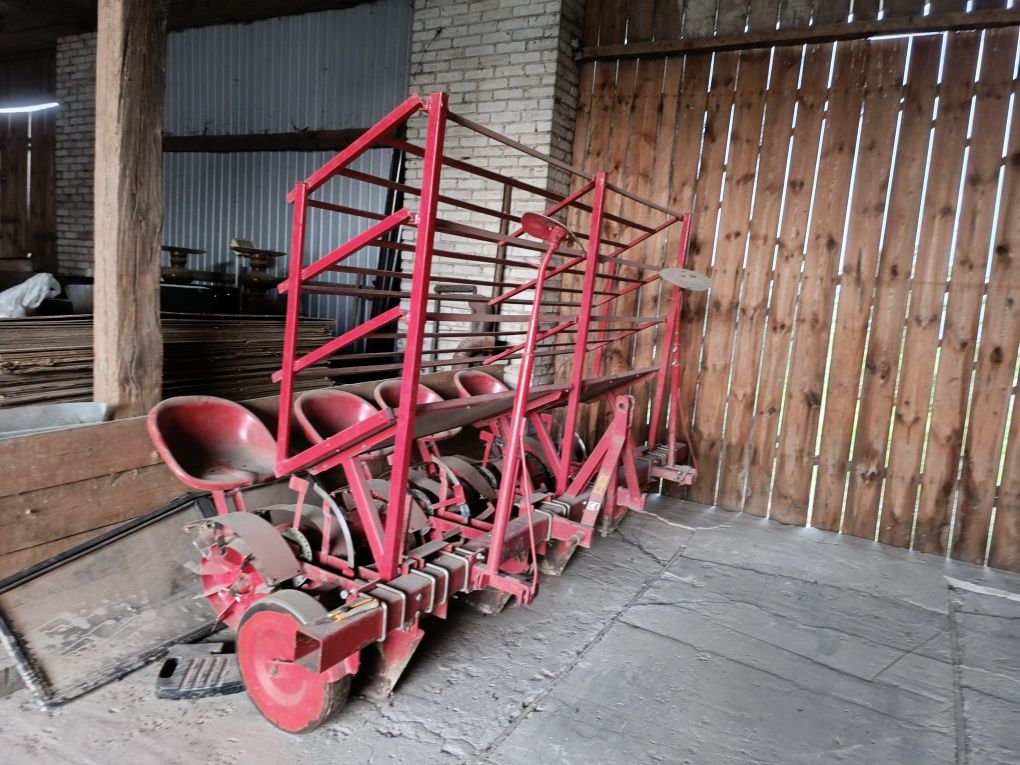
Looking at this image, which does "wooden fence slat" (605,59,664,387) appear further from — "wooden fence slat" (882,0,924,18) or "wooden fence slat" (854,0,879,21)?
"wooden fence slat" (882,0,924,18)

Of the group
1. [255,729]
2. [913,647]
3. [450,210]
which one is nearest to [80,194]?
[450,210]

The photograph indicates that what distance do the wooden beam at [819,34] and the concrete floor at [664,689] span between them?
3.47 m

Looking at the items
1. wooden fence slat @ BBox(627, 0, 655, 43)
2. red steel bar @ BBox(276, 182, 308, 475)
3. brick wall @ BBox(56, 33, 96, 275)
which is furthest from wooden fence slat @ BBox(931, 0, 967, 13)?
brick wall @ BBox(56, 33, 96, 275)

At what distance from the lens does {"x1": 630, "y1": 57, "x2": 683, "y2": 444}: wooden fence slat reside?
16.9 ft

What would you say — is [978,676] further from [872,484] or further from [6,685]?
[6,685]

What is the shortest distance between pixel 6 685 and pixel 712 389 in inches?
175

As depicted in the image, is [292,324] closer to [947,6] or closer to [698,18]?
[698,18]

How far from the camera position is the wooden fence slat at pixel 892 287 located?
436cm

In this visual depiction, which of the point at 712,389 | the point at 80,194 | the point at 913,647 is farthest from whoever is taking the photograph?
the point at 80,194

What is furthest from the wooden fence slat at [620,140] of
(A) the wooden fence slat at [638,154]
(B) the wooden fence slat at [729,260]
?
(B) the wooden fence slat at [729,260]

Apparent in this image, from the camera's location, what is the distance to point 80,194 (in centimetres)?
837

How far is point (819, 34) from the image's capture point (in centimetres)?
452

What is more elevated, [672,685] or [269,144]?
[269,144]

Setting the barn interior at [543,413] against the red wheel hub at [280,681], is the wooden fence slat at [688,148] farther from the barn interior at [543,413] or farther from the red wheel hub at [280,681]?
the red wheel hub at [280,681]
